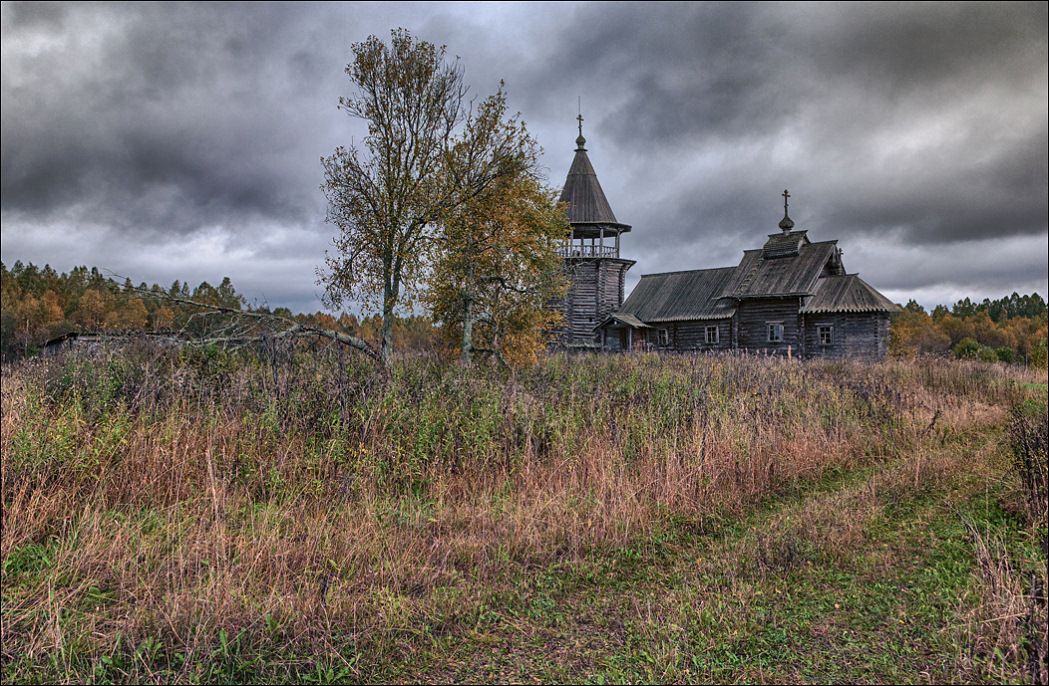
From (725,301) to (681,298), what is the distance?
2.86 meters

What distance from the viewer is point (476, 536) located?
518cm

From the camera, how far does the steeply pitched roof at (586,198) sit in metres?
34.8

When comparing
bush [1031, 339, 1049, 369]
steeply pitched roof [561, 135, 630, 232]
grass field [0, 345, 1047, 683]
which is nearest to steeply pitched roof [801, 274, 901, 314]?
bush [1031, 339, 1049, 369]

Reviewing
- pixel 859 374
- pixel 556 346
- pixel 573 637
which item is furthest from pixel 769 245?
pixel 573 637

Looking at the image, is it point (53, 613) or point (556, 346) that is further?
point (556, 346)

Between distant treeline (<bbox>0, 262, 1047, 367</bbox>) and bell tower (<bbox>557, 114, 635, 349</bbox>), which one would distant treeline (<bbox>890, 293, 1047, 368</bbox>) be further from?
bell tower (<bbox>557, 114, 635, 349</bbox>)

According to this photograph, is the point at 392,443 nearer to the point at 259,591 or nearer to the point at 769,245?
the point at 259,591

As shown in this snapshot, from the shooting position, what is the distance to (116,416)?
20.4 feet

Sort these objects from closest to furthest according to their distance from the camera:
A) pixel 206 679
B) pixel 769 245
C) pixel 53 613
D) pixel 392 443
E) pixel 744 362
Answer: pixel 206 679 < pixel 53 613 < pixel 392 443 < pixel 744 362 < pixel 769 245

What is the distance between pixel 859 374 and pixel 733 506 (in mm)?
11261

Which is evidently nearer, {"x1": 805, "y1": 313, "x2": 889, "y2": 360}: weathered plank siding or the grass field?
the grass field

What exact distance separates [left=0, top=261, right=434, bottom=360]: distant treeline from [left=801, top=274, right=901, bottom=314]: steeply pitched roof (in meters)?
24.2

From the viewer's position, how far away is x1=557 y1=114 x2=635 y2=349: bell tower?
35.0m

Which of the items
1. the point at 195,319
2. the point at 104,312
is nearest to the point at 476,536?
the point at 195,319
